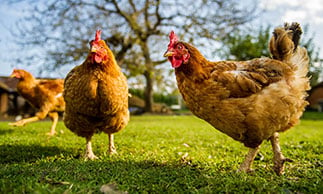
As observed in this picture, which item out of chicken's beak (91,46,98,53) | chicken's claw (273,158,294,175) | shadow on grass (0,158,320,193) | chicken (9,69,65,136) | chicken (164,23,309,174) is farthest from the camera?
chicken (9,69,65,136)

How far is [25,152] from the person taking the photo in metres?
4.37

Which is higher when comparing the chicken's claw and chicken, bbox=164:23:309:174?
chicken, bbox=164:23:309:174

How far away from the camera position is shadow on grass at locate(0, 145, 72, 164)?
3.90m

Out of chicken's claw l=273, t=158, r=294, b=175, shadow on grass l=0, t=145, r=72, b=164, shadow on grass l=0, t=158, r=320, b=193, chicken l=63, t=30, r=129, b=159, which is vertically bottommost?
shadow on grass l=0, t=145, r=72, b=164

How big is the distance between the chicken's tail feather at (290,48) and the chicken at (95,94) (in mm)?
2576

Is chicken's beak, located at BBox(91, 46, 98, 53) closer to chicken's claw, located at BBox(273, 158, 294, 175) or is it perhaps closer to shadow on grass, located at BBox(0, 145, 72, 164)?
shadow on grass, located at BBox(0, 145, 72, 164)

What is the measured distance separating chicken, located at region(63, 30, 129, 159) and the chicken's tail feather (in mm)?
2576

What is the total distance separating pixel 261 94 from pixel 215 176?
1214 millimetres

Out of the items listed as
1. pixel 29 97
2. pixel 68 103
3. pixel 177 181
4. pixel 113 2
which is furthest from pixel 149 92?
pixel 177 181

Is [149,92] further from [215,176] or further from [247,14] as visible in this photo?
[215,176]

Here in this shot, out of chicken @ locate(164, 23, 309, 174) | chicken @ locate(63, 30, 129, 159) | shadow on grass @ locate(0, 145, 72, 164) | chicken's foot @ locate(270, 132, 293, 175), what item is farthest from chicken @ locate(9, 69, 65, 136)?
chicken's foot @ locate(270, 132, 293, 175)

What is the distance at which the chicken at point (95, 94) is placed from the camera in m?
3.88

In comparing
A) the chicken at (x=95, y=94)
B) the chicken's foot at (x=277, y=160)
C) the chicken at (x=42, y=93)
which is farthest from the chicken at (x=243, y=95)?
the chicken at (x=42, y=93)

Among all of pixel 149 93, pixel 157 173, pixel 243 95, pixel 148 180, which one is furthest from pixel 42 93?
pixel 149 93
